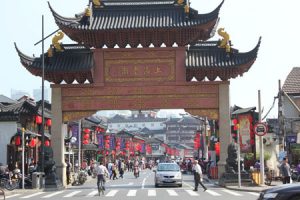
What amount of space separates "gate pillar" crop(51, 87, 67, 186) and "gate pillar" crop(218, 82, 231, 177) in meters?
9.39

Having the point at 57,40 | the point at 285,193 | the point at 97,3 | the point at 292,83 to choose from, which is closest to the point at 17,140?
the point at 57,40

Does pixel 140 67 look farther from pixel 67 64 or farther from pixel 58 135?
pixel 58 135

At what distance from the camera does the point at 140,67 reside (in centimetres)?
3306

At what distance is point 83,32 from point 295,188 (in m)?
22.8

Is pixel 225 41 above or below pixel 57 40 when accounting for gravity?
below

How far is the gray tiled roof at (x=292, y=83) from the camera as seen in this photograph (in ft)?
175

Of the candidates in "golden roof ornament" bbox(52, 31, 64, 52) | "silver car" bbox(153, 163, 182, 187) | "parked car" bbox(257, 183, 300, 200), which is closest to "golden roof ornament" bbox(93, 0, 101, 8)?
"golden roof ornament" bbox(52, 31, 64, 52)

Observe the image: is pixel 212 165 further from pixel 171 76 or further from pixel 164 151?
pixel 164 151

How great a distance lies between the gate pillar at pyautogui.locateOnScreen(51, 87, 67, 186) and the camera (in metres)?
33.0

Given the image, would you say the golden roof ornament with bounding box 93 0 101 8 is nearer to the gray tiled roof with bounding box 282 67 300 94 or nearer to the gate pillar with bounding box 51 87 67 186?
the gate pillar with bounding box 51 87 67 186

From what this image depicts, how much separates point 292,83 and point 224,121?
79.2 feet

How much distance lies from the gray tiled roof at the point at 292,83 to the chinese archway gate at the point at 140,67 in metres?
21.3

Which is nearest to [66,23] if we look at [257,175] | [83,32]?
[83,32]

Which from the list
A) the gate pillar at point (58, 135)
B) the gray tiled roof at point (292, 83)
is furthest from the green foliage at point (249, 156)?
the gate pillar at point (58, 135)
